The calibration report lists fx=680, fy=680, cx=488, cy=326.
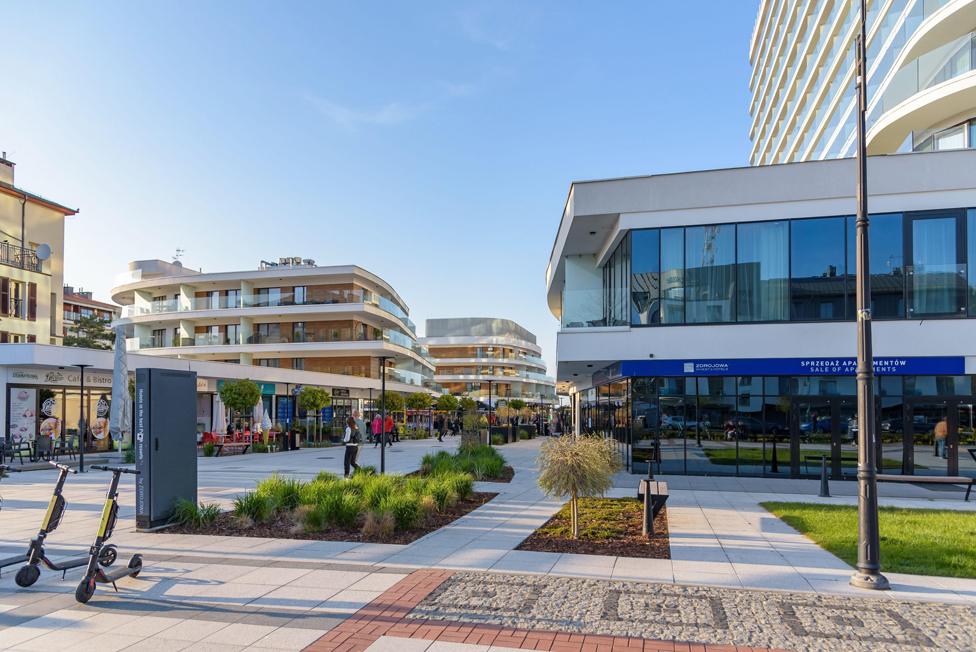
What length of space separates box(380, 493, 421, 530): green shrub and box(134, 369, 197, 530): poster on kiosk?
3292 millimetres

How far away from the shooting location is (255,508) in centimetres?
1072

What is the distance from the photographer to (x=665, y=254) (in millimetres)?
19422

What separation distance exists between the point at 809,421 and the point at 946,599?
467 inches

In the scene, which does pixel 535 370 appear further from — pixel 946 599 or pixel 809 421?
pixel 946 599

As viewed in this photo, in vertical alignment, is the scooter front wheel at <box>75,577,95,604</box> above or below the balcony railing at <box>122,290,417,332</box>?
below

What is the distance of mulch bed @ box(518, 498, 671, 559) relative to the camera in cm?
921

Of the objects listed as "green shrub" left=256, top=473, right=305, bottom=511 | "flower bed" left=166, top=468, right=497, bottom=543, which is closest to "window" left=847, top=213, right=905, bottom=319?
"flower bed" left=166, top=468, right=497, bottom=543

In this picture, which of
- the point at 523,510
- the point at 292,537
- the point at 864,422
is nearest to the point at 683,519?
the point at 523,510

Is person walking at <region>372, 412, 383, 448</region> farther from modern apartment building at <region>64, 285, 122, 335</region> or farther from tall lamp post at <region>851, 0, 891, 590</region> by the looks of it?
modern apartment building at <region>64, 285, 122, 335</region>

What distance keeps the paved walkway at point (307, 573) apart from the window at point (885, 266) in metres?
8.55

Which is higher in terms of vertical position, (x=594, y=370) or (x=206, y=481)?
(x=594, y=370)

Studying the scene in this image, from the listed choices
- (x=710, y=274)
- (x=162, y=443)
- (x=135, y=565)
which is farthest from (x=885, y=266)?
(x=135, y=565)

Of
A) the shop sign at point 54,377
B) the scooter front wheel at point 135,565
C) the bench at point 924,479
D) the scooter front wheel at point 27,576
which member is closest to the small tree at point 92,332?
the shop sign at point 54,377

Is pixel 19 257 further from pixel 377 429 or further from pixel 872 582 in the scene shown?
pixel 872 582
